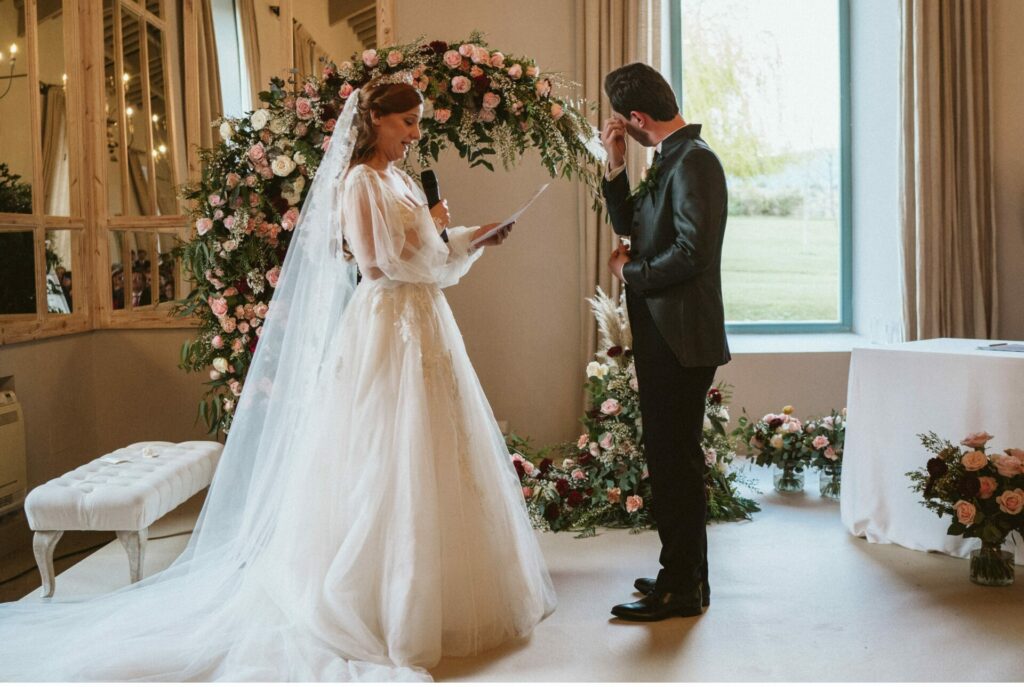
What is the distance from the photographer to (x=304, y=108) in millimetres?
4109

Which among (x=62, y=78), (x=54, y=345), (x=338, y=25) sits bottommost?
(x=54, y=345)

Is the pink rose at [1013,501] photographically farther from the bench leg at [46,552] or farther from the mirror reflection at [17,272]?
the mirror reflection at [17,272]

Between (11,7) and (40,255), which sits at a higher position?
(11,7)

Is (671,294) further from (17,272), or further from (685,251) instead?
(17,272)

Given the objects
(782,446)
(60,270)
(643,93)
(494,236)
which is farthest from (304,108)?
(782,446)

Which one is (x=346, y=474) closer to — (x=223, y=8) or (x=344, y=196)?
(x=344, y=196)

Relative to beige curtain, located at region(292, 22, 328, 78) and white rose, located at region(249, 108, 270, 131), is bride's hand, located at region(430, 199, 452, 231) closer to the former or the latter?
white rose, located at region(249, 108, 270, 131)

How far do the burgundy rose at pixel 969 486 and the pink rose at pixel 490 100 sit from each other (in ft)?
7.91

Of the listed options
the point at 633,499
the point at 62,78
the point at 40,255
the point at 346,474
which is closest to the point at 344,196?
the point at 346,474

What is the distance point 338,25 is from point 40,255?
2.11m

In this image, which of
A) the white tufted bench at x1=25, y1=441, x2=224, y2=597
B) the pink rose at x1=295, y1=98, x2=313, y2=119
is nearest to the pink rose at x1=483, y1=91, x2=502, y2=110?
the pink rose at x1=295, y1=98, x2=313, y2=119

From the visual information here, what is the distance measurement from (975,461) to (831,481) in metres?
1.54

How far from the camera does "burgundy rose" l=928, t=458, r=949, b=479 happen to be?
3664mm

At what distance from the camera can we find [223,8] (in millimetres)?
5398
